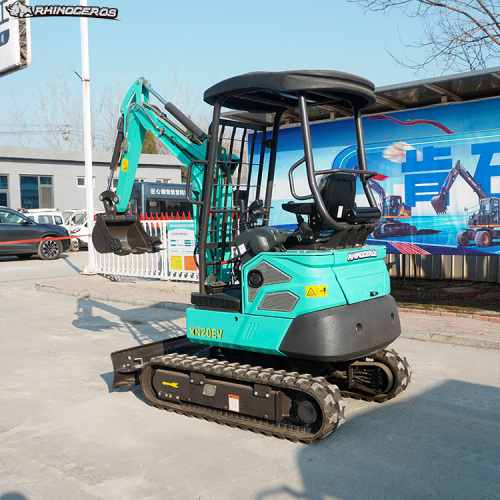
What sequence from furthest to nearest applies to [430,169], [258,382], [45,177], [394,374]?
1. [45,177]
2. [430,169]
3. [394,374]
4. [258,382]

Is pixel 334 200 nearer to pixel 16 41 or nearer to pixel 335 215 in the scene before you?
pixel 335 215

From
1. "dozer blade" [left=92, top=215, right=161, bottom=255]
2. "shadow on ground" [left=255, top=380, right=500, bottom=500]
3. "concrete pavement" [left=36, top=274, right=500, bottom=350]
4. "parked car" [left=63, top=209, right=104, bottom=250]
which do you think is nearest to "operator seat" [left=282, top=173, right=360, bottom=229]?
"shadow on ground" [left=255, top=380, right=500, bottom=500]

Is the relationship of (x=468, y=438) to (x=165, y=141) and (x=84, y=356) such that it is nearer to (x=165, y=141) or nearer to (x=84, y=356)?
(x=165, y=141)

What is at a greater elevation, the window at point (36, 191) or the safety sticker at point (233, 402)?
the window at point (36, 191)

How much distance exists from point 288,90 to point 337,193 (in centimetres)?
98

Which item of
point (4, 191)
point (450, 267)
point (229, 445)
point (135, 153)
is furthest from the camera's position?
point (4, 191)

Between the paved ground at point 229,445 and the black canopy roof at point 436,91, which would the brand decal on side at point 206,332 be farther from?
the black canopy roof at point 436,91

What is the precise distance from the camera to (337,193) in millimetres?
5316

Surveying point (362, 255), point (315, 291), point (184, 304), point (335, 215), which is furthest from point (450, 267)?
point (315, 291)

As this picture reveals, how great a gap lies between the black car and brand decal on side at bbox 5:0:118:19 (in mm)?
9897

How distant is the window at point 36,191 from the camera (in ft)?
114

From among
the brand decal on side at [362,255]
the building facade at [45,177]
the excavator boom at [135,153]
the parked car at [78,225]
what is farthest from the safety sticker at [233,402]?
the building facade at [45,177]

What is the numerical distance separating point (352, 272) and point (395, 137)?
669 centimetres

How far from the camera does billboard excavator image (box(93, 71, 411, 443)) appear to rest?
5.06 meters
